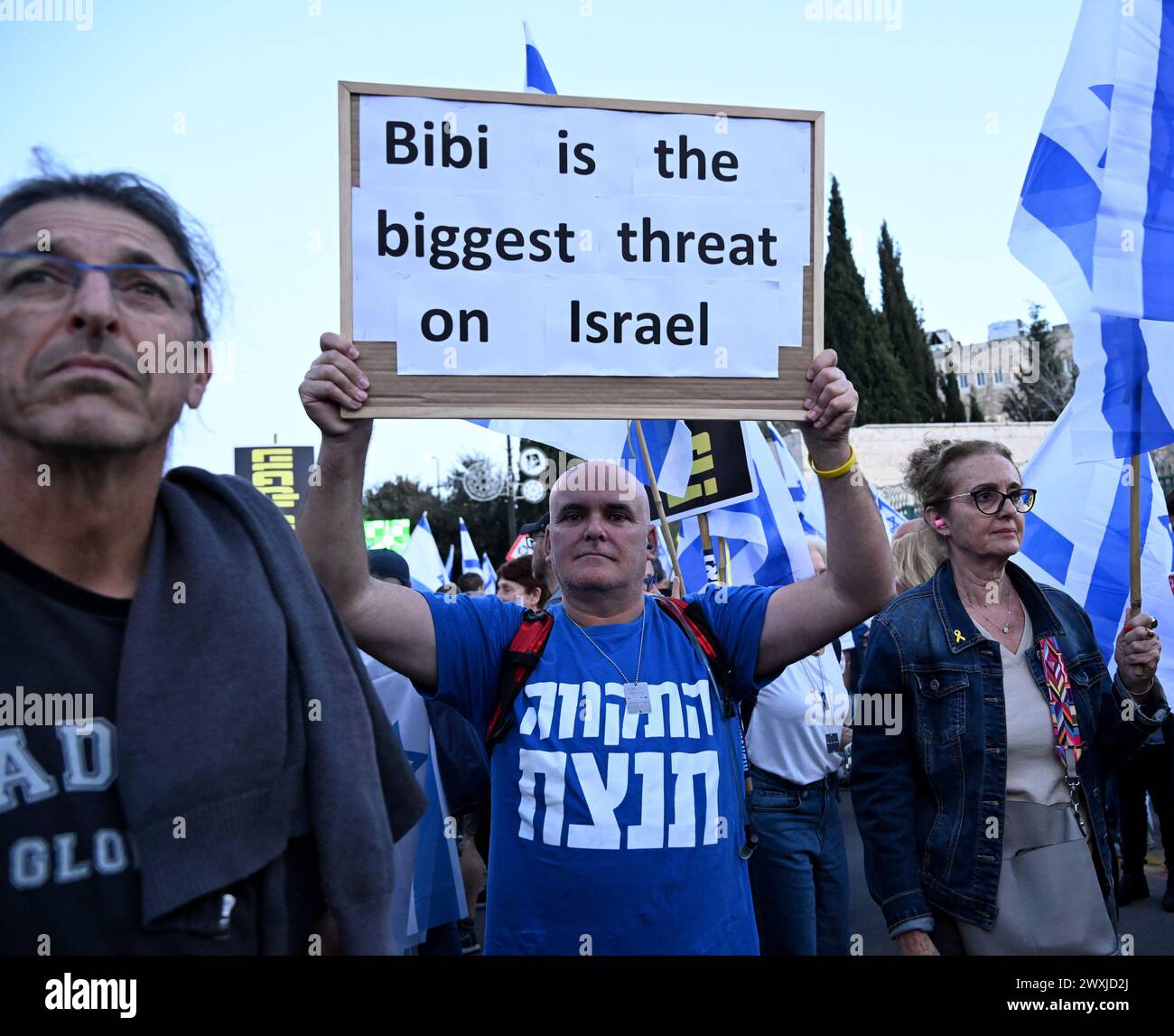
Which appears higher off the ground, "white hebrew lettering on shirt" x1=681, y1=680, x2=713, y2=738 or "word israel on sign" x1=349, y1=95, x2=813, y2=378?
"word israel on sign" x1=349, y1=95, x2=813, y2=378

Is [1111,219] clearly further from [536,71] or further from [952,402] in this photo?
[952,402]

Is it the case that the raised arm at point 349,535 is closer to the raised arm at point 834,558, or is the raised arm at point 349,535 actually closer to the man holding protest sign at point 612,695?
the man holding protest sign at point 612,695

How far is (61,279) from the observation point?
5.03ft

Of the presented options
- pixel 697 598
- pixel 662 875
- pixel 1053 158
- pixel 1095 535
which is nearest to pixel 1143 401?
pixel 1053 158

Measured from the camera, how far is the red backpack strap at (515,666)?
2682 mm

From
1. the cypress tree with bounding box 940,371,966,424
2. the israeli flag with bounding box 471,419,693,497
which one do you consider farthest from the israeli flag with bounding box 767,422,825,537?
the cypress tree with bounding box 940,371,966,424

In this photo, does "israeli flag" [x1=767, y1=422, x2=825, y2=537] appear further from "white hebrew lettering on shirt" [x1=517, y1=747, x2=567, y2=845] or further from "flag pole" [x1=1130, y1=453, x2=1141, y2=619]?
"white hebrew lettering on shirt" [x1=517, y1=747, x2=567, y2=845]

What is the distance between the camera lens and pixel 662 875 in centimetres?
250

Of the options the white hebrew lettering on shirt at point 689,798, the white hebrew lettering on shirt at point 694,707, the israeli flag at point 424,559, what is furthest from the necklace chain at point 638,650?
the israeli flag at point 424,559

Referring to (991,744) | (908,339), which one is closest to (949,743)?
(991,744)

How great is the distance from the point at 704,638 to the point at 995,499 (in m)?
1.09

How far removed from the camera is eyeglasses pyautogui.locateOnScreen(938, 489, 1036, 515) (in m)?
3.23

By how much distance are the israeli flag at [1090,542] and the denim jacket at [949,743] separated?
6.30 ft

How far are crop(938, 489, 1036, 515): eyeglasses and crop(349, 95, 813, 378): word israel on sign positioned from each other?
112cm
